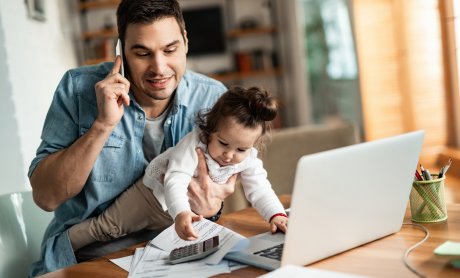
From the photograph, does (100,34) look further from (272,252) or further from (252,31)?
(272,252)

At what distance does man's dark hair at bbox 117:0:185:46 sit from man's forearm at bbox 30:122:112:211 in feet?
1.12

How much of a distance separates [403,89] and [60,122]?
14.2ft

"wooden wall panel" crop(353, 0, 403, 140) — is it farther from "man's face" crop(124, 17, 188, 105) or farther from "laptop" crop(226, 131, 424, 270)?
"laptop" crop(226, 131, 424, 270)

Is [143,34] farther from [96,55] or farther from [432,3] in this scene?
[96,55]

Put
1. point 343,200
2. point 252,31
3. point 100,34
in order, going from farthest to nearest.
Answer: point 252,31
point 100,34
point 343,200

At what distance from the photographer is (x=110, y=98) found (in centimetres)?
148

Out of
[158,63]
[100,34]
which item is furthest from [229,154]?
[100,34]

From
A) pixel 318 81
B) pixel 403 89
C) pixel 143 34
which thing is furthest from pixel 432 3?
pixel 143 34

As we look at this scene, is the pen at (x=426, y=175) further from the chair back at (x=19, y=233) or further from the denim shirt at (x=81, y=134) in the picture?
the chair back at (x=19, y=233)

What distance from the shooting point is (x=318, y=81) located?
6828 millimetres

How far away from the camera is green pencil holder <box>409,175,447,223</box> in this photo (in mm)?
1307

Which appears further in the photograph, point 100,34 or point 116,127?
point 100,34

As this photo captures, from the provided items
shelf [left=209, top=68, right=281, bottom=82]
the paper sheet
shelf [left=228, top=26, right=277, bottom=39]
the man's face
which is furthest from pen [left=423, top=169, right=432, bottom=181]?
shelf [left=228, top=26, right=277, bottom=39]

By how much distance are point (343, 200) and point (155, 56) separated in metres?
0.80
